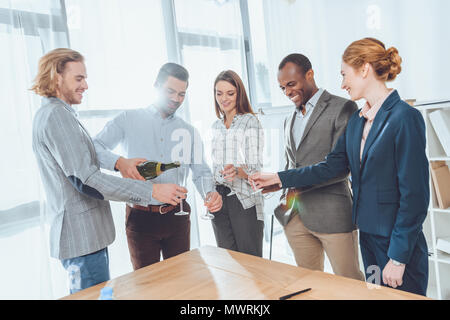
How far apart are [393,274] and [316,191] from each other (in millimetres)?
636

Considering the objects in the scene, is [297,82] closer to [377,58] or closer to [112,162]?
[377,58]

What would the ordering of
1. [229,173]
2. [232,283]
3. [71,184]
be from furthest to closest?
[229,173], [71,184], [232,283]

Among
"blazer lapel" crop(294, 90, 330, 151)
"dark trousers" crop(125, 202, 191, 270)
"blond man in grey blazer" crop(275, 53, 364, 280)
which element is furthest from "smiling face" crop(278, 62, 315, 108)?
"dark trousers" crop(125, 202, 191, 270)

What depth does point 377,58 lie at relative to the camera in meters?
1.43

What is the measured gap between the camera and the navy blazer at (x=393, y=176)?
4.30 feet

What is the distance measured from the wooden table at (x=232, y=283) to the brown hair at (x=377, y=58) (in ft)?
3.00

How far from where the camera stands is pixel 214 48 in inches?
132

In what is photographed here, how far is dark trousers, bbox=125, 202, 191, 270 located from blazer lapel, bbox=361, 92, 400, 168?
4.02 feet

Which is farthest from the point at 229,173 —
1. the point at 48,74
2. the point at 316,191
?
the point at 48,74

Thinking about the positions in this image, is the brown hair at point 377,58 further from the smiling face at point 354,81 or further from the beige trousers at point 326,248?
the beige trousers at point 326,248

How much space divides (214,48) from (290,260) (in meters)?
2.41

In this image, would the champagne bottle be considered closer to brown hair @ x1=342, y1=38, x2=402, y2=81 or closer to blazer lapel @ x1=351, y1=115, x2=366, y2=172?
blazer lapel @ x1=351, y1=115, x2=366, y2=172

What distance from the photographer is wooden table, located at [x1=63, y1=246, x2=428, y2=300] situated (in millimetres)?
1039

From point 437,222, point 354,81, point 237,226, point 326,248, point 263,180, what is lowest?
point 437,222
